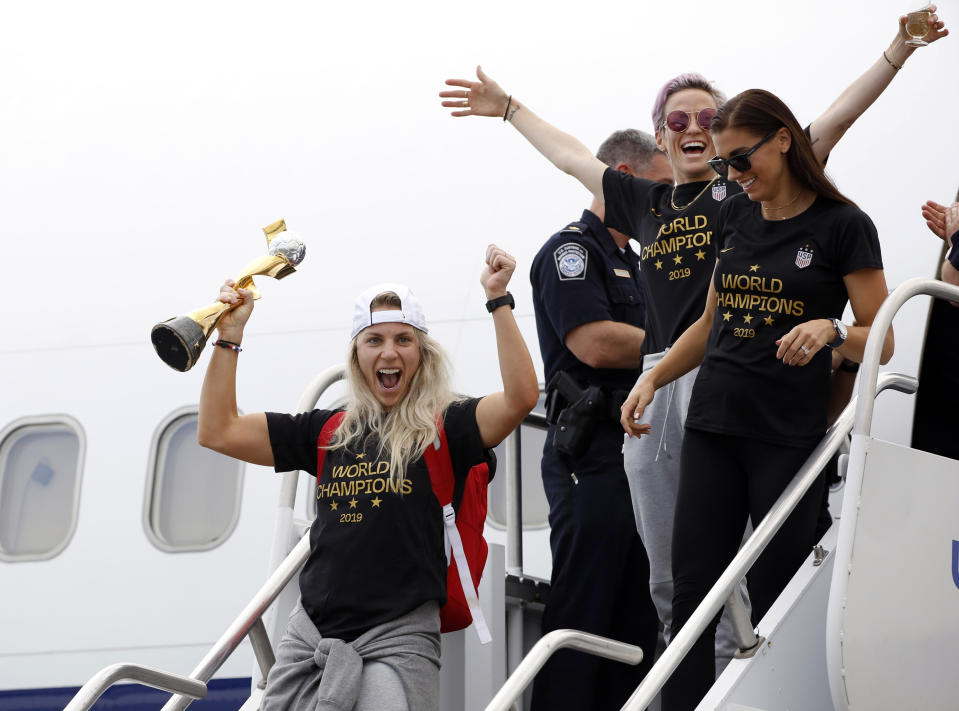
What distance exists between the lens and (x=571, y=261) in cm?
353

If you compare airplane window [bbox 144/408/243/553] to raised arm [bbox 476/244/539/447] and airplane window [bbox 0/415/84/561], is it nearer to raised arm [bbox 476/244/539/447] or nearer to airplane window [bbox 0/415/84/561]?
airplane window [bbox 0/415/84/561]

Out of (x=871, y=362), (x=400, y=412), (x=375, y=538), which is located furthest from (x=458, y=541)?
(x=871, y=362)

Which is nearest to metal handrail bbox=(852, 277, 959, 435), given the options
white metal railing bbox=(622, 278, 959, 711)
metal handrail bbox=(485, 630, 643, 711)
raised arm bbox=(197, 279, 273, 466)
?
white metal railing bbox=(622, 278, 959, 711)

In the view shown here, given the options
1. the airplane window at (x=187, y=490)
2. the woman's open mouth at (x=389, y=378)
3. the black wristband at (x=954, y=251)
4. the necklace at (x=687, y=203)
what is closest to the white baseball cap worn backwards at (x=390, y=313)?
the woman's open mouth at (x=389, y=378)

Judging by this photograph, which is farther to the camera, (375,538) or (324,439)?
(324,439)

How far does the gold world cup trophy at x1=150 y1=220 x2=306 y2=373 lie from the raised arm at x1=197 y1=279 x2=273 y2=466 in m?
0.03

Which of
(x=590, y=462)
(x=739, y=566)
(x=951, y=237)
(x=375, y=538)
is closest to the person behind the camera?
(x=739, y=566)

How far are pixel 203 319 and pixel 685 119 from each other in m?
1.41

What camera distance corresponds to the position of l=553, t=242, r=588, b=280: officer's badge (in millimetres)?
3514

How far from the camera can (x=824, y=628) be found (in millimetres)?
2664

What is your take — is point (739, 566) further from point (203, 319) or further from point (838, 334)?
point (203, 319)

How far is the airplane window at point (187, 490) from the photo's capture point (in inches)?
198

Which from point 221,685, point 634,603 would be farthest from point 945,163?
point 221,685

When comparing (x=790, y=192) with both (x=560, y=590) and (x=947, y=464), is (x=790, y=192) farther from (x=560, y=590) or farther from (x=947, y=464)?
(x=560, y=590)
